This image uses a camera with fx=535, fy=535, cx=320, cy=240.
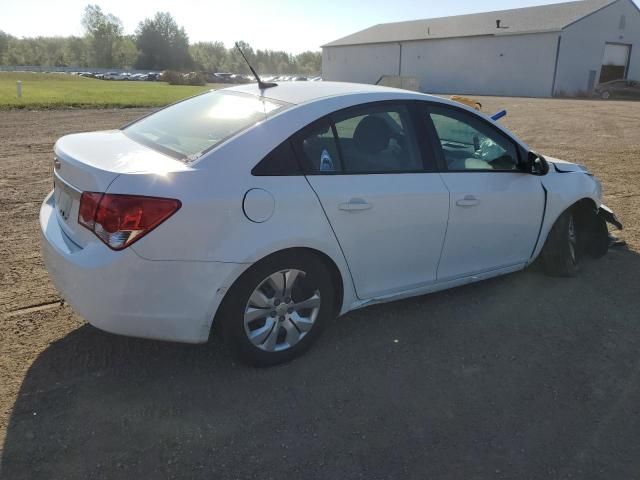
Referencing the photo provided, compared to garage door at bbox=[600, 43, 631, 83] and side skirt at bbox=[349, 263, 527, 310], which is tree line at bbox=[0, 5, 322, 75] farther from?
side skirt at bbox=[349, 263, 527, 310]

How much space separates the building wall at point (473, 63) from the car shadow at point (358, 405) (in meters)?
43.6

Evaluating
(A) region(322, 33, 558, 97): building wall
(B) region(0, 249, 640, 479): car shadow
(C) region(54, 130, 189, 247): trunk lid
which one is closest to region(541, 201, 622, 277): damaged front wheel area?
(B) region(0, 249, 640, 479): car shadow

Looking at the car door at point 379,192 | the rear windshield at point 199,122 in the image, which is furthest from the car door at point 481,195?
the rear windshield at point 199,122

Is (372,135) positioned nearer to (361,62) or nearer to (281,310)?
(281,310)

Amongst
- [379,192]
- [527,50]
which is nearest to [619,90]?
[527,50]

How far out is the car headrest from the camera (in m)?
3.52

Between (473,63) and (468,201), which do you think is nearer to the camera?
(468,201)

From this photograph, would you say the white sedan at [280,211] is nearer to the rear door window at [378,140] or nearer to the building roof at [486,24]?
the rear door window at [378,140]

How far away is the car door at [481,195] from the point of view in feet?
12.4

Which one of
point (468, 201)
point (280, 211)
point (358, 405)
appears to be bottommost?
point (358, 405)

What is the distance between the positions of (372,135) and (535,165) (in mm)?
1457

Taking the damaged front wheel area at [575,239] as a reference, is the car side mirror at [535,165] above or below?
above

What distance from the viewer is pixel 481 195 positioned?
12.6 feet

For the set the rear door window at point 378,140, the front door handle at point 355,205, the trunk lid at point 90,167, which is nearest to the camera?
the trunk lid at point 90,167
